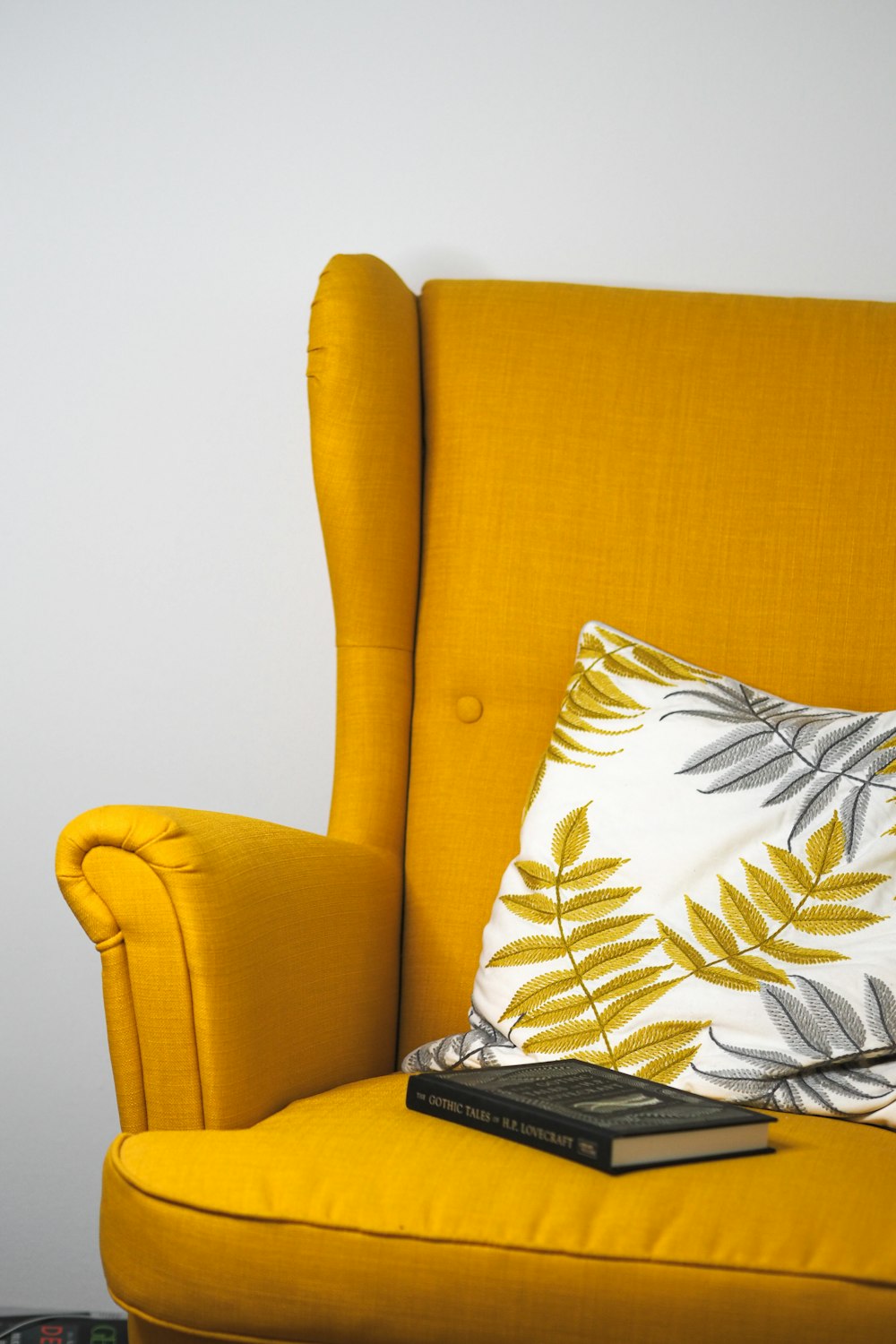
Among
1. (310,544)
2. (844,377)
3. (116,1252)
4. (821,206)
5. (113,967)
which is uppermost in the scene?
(821,206)

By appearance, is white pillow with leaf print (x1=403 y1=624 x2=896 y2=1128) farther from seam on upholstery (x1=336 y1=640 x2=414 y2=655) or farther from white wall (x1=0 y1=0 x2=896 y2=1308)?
white wall (x1=0 y1=0 x2=896 y2=1308)

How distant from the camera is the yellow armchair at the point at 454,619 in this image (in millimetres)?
928

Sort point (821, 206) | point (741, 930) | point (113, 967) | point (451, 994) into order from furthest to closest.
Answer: point (821, 206) → point (451, 994) → point (741, 930) → point (113, 967)

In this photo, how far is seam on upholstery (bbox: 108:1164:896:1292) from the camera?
69cm

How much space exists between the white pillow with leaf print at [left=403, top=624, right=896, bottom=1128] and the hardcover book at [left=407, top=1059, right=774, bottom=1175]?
0.36 ft

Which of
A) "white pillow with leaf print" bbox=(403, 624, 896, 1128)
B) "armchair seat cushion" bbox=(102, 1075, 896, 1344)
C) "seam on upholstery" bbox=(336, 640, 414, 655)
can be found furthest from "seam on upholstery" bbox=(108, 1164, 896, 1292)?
"seam on upholstery" bbox=(336, 640, 414, 655)

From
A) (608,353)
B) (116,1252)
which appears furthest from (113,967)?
(608,353)

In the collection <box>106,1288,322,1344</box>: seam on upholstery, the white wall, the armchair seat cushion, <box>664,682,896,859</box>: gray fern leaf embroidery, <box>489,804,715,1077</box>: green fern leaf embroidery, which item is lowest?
<box>106,1288,322,1344</box>: seam on upholstery

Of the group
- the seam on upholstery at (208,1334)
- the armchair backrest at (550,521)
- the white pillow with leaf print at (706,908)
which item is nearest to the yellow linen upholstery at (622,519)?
the armchair backrest at (550,521)

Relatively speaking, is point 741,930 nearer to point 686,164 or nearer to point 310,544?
point 310,544

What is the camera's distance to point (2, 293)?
1.61m

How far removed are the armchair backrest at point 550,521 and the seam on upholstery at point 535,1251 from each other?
53 centimetres

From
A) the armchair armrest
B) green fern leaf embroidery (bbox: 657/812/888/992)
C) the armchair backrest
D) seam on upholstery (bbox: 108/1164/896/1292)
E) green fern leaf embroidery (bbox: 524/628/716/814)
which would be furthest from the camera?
the armchair backrest

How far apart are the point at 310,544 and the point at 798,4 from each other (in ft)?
2.88
